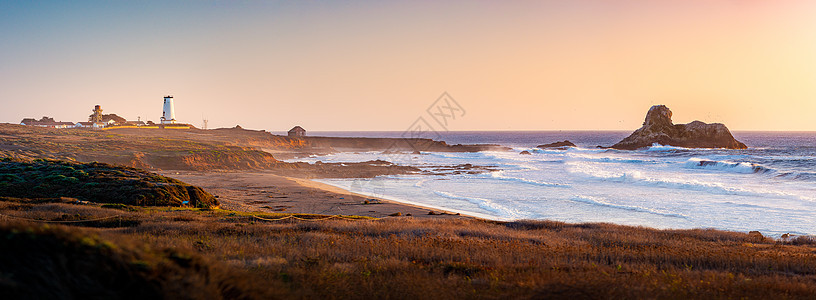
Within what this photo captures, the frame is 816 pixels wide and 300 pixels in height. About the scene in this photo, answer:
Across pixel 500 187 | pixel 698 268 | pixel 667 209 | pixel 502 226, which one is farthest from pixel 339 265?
pixel 500 187

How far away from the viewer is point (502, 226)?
17.4 m

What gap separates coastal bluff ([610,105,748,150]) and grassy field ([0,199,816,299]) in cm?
9236

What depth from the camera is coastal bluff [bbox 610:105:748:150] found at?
310ft

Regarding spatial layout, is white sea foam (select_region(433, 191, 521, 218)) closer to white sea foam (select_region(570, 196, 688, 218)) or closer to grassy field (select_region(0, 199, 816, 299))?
white sea foam (select_region(570, 196, 688, 218))

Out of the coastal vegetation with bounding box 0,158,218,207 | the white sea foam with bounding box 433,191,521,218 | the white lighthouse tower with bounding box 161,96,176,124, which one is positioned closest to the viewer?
the coastal vegetation with bounding box 0,158,218,207

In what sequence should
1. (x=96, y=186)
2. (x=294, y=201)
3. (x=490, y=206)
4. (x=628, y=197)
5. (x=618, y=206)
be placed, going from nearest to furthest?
(x=96, y=186) → (x=294, y=201) → (x=618, y=206) → (x=490, y=206) → (x=628, y=197)

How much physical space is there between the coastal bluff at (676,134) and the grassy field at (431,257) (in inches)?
3636

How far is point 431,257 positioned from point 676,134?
105563 millimetres

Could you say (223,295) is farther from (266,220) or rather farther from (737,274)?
(266,220)

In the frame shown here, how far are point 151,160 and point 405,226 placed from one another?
36.3m

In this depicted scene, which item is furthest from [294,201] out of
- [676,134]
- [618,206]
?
[676,134]

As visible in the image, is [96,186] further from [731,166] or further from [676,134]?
[676,134]

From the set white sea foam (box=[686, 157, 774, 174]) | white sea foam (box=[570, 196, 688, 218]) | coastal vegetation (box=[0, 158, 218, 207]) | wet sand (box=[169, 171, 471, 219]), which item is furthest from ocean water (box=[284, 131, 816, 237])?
coastal vegetation (box=[0, 158, 218, 207])

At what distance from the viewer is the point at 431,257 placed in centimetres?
1034
